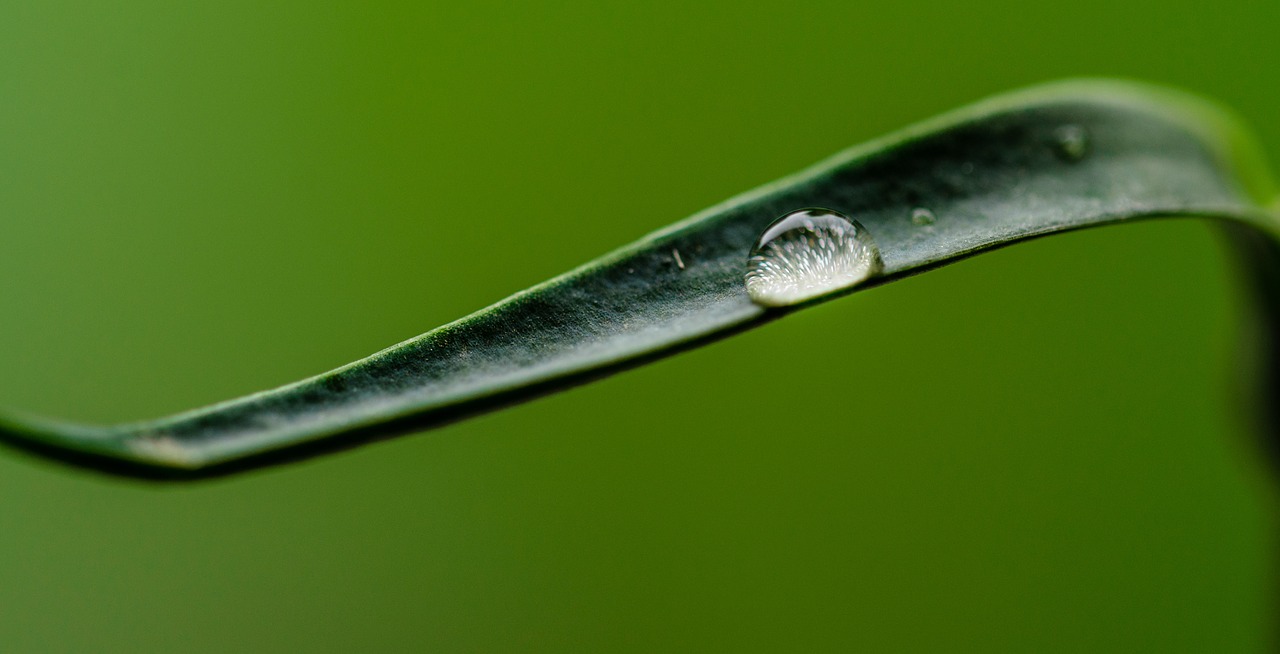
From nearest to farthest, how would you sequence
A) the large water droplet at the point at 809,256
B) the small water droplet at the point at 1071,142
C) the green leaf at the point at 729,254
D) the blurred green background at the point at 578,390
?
the green leaf at the point at 729,254
the large water droplet at the point at 809,256
the small water droplet at the point at 1071,142
the blurred green background at the point at 578,390

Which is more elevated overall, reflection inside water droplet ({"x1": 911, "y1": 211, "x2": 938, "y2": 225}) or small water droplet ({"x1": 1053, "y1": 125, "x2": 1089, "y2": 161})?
small water droplet ({"x1": 1053, "y1": 125, "x2": 1089, "y2": 161})

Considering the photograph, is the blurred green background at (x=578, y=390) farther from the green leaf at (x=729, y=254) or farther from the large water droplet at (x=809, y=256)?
the large water droplet at (x=809, y=256)


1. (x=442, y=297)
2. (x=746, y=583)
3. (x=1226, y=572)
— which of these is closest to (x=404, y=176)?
(x=442, y=297)

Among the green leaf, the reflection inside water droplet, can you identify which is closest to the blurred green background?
the green leaf

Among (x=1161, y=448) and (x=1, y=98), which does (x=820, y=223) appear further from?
(x=1, y=98)

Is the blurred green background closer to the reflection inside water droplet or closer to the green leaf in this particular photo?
the green leaf

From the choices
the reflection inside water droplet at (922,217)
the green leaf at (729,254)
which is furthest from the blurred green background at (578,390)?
the reflection inside water droplet at (922,217)

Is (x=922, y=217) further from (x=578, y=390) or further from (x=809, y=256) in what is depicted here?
(x=578, y=390)
